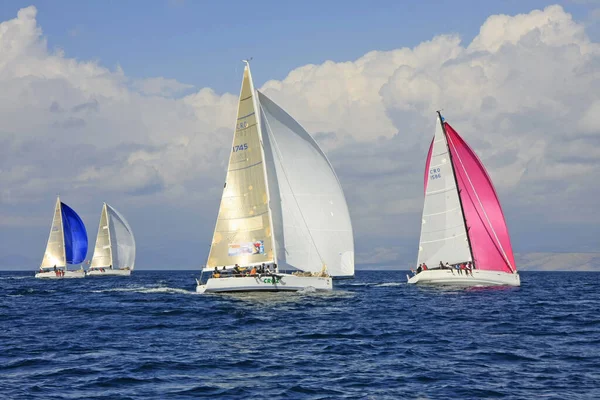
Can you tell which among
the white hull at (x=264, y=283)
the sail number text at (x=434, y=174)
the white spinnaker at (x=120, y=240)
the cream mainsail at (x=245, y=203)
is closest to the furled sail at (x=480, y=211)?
the sail number text at (x=434, y=174)

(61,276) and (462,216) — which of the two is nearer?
(462,216)

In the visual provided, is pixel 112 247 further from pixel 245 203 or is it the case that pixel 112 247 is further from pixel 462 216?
pixel 245 203

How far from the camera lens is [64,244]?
106 m

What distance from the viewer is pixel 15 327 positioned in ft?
103

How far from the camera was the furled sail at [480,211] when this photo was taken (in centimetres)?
5509

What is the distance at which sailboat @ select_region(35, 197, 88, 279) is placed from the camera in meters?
104

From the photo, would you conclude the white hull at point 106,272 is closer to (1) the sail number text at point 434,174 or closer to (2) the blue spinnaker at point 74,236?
(2) the blue spinnaker at point 74,236

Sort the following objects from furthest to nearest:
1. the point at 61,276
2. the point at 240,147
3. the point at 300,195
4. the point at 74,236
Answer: the point at 74,236 → the point at 61,276 → the point at 240,147 → the point at 300,195

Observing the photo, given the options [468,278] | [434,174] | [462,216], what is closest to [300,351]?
[468,278]

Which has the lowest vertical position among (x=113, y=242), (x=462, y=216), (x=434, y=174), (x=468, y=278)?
(x=468, y=278)

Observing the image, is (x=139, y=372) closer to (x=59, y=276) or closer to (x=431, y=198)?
(x=431, y=198)

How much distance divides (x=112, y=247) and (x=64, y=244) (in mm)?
11109

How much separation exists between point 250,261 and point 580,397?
99.2ft

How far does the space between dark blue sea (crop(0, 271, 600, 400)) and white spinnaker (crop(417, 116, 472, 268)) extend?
16.0m
